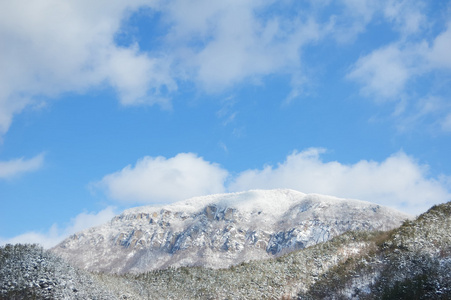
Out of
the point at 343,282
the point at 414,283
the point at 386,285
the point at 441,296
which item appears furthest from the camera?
the point at 343,282

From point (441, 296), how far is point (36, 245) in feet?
97.7

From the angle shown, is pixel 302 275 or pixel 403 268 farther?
pixel 302 275

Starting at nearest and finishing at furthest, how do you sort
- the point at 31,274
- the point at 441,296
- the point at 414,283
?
the point at 31,274
the point at 441,296
the point at 414,283

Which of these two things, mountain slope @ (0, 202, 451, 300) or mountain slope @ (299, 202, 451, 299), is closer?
mountain slope @ (0, 202, 451, 300)

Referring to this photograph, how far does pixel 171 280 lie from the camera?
119 ft

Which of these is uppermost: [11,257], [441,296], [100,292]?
[11,257]

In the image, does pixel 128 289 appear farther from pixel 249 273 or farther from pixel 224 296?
pixel 249 273

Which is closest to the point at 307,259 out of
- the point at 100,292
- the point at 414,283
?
the point at 414,283

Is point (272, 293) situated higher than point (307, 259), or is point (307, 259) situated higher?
point (307, 259)

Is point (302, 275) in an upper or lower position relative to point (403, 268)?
upper

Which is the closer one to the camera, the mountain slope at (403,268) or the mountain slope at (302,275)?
the mountain slope at (302,275)

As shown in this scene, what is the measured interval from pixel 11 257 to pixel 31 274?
205cm

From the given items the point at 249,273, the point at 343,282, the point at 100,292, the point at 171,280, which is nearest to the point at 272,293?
the point at 249,273

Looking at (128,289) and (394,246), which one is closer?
(128,289)
